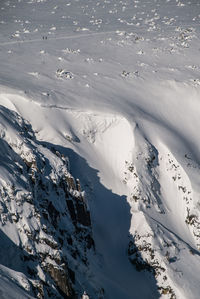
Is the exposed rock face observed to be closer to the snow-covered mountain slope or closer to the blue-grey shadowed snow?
the snow-covered mountain slope

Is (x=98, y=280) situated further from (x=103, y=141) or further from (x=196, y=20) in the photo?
(x=196, y=20)

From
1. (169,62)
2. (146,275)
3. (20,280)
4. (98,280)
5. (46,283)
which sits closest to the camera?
(20,280)

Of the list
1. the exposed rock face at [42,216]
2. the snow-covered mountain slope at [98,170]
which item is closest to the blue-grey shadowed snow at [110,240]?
the snow-covered mountain slope at [98,170]

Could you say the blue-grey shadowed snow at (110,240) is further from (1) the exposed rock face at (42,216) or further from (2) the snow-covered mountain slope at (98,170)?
(1) the exposed rock face at (42,216)

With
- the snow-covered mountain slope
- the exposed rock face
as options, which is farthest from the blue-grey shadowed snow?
the exposed rock face

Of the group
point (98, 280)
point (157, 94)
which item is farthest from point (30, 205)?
point (157, 94)

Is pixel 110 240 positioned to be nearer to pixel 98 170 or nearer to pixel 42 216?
pixel 98 170
